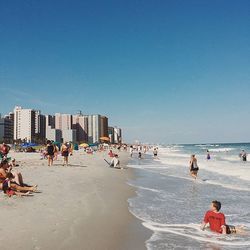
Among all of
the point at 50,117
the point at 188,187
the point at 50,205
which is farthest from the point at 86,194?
the point at 50,117

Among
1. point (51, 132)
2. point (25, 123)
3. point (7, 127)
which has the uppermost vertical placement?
point (25, 123)

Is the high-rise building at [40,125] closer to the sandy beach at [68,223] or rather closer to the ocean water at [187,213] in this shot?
the ocean water at [187,213]

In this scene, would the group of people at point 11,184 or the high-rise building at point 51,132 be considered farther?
the high-rise building at point 51,132

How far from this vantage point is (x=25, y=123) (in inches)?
6599

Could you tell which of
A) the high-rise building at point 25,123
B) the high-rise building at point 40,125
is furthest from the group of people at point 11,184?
the high-rise building at point 40,125

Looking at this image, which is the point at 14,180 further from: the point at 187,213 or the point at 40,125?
the point at 40,125

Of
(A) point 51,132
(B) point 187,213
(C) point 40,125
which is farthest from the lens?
(C) point 40,125

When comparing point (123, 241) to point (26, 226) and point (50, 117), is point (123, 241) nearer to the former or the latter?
→ point (26, 226)

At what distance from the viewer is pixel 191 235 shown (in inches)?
276

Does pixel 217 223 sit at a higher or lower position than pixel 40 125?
lower

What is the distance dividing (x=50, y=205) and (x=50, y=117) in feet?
604

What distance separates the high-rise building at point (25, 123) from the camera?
167000 mm

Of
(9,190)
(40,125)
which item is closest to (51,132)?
(40,125)

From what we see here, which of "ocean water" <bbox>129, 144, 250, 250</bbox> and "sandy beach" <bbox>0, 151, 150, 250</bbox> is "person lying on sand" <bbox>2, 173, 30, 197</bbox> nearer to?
"sandy beach" <bbox>0, 151, 150, 250</bbox>
